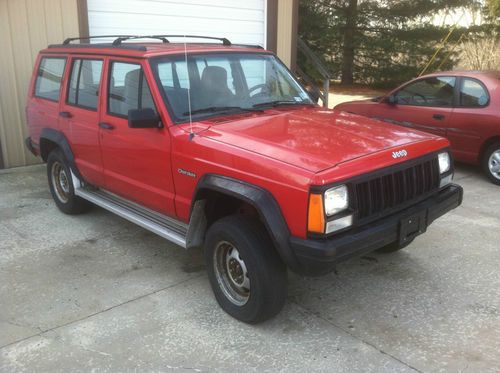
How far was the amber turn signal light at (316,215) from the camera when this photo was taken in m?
2.94

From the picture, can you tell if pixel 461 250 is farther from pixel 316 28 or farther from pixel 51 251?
pixel 316 28

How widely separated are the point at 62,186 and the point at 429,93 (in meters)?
5.40

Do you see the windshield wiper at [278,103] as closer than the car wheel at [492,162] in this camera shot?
Yes

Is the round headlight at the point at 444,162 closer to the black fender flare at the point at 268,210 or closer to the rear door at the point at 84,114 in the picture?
the black fender flare at the point at 268,210

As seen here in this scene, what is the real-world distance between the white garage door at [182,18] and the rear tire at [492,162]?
Result: 16.1 feet

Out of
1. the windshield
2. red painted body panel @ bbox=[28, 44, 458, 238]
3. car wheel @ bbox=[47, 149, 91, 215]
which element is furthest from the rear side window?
the windshield

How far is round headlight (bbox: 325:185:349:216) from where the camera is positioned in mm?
2986

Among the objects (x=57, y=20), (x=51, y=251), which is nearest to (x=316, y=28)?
(x=57, y=20)

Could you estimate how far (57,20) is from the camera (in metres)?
7.61

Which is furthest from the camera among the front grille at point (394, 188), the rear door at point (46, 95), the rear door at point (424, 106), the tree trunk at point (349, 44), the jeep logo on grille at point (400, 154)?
the tree trunk at point (349, 44)

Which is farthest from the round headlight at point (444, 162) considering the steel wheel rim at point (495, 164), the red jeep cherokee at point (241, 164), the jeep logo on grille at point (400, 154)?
the steel wheel rim at point (495, 164)

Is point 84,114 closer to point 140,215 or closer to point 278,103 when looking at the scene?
point 140,215

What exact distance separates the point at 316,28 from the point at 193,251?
16.0m

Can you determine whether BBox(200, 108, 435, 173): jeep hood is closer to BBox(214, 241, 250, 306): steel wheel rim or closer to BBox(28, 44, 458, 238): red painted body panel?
BBox(28, 44, 458, 238): red painted body panel
